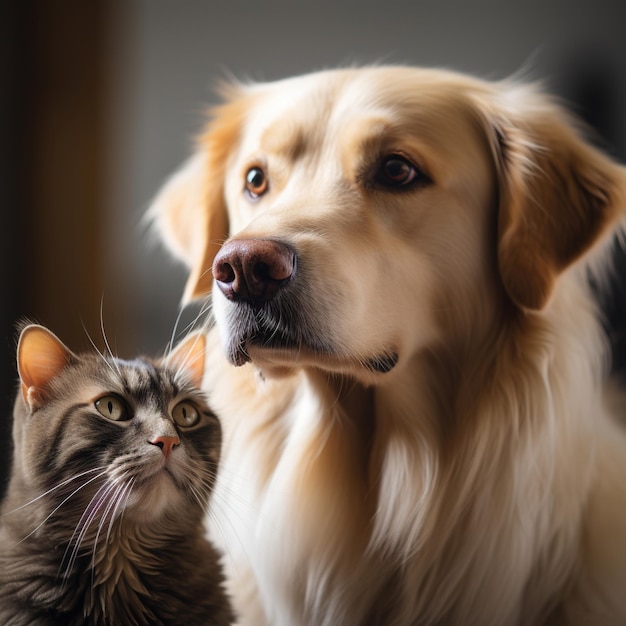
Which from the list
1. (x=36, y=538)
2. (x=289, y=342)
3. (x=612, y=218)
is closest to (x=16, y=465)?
(x=36, y=538)

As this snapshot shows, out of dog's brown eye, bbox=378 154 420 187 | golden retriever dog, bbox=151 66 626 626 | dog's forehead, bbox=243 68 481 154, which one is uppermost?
dog's forehead, bbox=243 68 481 154

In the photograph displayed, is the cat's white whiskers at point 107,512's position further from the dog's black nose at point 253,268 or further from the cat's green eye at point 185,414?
the dog's black nose at point 253,268

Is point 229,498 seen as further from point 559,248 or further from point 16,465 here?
point 559,248

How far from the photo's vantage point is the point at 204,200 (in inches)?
43.6

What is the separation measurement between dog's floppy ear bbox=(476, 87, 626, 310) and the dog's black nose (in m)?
0.33

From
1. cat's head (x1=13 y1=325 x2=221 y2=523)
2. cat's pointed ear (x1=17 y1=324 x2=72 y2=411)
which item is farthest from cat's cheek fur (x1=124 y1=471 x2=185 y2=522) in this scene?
cat's pointed ear (x1=17 y1=324 x2=72 y2=411)

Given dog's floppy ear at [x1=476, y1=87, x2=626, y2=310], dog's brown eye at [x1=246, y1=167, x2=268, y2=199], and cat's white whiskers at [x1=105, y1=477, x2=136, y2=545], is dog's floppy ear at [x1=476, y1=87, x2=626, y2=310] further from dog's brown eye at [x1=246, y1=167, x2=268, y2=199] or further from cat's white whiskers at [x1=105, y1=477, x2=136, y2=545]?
cat's white whiskers at [x1=105, y1=477, x2=136, y2=545]

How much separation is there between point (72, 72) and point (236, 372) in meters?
0.59

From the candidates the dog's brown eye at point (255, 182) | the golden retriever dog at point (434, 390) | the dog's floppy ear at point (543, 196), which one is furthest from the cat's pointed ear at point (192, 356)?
the dog's floppy ear at point (543, 196)

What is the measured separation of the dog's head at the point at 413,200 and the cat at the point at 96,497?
0.48 ft

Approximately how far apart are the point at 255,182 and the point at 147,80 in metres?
0.36

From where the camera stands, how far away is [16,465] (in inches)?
28.5

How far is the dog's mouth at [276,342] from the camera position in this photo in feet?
2.53

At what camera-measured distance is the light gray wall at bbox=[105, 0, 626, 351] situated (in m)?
1.18
